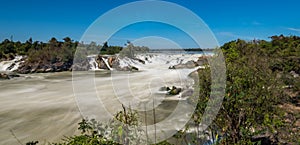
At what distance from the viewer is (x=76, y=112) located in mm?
6203

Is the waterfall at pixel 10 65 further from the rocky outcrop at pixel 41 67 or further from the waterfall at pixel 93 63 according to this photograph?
the waterfall at pixel 93 63

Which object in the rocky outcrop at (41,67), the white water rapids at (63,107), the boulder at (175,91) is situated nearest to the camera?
the white water rapids at (63,107)

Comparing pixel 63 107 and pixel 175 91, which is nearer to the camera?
pixel 63 107

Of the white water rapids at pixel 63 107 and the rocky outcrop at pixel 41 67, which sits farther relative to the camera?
the rocky outcrop at pixel 41 67

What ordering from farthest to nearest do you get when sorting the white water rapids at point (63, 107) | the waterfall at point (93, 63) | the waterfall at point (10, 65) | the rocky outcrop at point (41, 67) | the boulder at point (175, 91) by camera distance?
the waterfall at point (10, 65)
the waterfall at point (93, 63)
the rocky outcrop at point (41, 67)
the boulder at point (175, 91)
the white water rapids at point (63, 107)

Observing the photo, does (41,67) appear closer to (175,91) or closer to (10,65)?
(10,65)

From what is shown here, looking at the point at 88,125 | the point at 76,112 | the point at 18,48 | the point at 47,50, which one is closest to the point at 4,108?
the point at 76,112

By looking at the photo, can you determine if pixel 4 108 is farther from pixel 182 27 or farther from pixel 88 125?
pixel 182 27

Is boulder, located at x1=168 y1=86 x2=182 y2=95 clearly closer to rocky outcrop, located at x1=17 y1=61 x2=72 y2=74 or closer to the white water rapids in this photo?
the white water rapids

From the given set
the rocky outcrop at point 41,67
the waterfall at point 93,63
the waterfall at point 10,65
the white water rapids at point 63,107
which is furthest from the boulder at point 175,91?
the waterfall at point 10,65

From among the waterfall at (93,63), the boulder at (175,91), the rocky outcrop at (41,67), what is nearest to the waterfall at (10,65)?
the rocky outcrop at (41,67)

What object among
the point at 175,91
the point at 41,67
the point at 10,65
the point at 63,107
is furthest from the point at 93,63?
the point at 175,91

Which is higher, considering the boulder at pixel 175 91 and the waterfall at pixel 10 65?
the waterfall at pixel 10 65

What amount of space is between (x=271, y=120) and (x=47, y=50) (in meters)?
17.8
